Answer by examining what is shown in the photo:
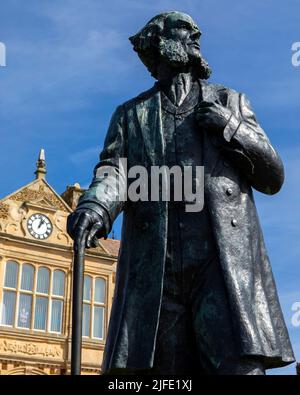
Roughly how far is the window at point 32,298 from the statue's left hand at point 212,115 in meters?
20.6

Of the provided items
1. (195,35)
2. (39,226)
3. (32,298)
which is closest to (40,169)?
(39,226)

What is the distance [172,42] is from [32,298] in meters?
20.7

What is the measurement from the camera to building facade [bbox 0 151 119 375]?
23594mm

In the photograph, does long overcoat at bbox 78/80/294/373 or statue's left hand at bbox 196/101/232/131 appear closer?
long overcoat at bbox 78/80/294/373

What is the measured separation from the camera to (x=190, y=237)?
12.2ft

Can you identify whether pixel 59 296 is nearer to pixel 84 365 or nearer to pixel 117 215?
pixel 84 365

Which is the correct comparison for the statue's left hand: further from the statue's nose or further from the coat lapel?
the statue's nose

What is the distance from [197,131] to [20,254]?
2117 centimetres

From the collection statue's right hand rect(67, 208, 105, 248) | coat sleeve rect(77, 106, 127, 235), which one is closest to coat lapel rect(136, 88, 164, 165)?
coat sleeve rect(77, 106, 127, 235)

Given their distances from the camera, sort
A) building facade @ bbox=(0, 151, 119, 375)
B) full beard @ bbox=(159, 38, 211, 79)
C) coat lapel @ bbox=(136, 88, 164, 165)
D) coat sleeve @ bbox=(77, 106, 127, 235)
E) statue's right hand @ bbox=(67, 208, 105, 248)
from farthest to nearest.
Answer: building facade @ bbox=(0, 151, 119, 375) → full beard @ bbox=(159, 38, 211, 79) → coat lapel @ bbox=(136, 88, 164, 165) → coat sleeve @ bbox=(77, 106, 127, 235) → statue's right hand @ bbox=(67, 208, 105, 248)

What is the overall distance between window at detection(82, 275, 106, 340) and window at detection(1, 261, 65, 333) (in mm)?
909

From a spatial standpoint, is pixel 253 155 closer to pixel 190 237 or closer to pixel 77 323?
pixel 190 237

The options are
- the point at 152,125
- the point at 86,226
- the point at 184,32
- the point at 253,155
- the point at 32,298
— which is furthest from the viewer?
the point at 32,298

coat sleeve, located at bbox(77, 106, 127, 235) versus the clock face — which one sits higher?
the clock face
